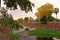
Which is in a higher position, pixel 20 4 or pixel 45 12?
pixel 20 4

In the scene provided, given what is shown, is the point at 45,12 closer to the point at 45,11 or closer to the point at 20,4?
the point at 45,11

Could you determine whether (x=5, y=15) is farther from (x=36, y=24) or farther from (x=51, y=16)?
(x=51, y=16)

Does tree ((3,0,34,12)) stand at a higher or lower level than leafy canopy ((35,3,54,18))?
higher

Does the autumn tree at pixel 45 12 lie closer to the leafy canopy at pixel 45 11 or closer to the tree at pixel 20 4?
the leafy canopy at pixel 45 11

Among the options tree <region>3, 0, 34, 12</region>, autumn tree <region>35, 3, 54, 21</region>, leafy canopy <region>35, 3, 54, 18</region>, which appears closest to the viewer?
tree <region>3, 0, 34, 12</region>

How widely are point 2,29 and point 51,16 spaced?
34.1 m

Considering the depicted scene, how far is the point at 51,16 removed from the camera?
4666 cm

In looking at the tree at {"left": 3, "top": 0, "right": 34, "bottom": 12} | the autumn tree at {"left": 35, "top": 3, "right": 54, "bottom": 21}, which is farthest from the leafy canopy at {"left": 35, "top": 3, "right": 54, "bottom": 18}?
the tree at {"left": 3, "top": 0, "right": 34, "bottom": 12}

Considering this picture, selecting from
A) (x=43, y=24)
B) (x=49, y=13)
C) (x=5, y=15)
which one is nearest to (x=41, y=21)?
(x=43, y=24)

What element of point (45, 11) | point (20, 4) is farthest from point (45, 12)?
point (20, 4)

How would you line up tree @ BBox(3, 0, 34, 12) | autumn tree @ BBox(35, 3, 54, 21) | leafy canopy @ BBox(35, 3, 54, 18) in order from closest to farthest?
tree @ BBox(3, 0, 34, 12) → autumn tree @ BBox(35, 3, 54, 21) → leafy canopy @ BBox(35, 3, 54, 18)

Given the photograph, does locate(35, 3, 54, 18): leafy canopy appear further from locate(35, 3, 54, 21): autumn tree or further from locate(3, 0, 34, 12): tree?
locate(3, 0, 34, 12): tree

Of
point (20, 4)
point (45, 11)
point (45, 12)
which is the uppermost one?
point (20, 4)

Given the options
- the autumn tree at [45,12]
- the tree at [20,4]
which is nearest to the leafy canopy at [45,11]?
the autumn tree at [45,12]
